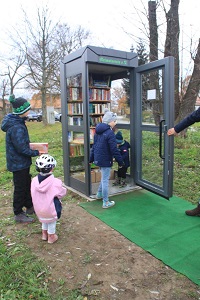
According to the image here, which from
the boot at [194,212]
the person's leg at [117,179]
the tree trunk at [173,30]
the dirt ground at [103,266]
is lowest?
the dirt ground at [103,266]

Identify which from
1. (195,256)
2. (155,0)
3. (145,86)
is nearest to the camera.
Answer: (195,256)

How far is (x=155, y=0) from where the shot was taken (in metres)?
6.83

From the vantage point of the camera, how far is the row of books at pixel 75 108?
471cm

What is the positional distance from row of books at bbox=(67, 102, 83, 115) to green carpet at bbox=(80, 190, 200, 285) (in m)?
1.72

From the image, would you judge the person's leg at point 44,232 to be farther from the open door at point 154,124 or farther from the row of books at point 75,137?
the open door at point 154,124

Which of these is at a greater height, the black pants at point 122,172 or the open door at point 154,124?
the open door at point 154,124

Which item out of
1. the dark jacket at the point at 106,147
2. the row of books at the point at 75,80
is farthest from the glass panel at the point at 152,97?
the row of books at the point at 75,80

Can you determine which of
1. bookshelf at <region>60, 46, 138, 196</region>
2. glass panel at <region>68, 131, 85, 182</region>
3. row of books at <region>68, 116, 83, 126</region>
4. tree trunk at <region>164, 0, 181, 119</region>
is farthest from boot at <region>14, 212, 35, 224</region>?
tree trunk at <region>164, 0, 181, 119</region>

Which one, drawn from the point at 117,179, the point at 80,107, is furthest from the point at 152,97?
the point at 117,179

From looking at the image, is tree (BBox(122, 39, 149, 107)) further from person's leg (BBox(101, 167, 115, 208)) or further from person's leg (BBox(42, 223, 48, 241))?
person's leg (BBox(42, 223, 48, 241))

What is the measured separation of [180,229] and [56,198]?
5.70 ft

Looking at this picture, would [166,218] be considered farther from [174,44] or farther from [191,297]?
[174,44]

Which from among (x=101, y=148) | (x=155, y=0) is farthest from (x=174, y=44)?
(x=101, y=148)

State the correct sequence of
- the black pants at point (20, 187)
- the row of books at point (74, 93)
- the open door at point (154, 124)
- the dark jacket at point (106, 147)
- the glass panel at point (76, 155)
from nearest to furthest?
the black pants at point (20, 187) → the open door at point (154, 124) → the dark jacket at point (106, 147) → the row of books at point (74, 93) → the glass panel at point (76, 155)
